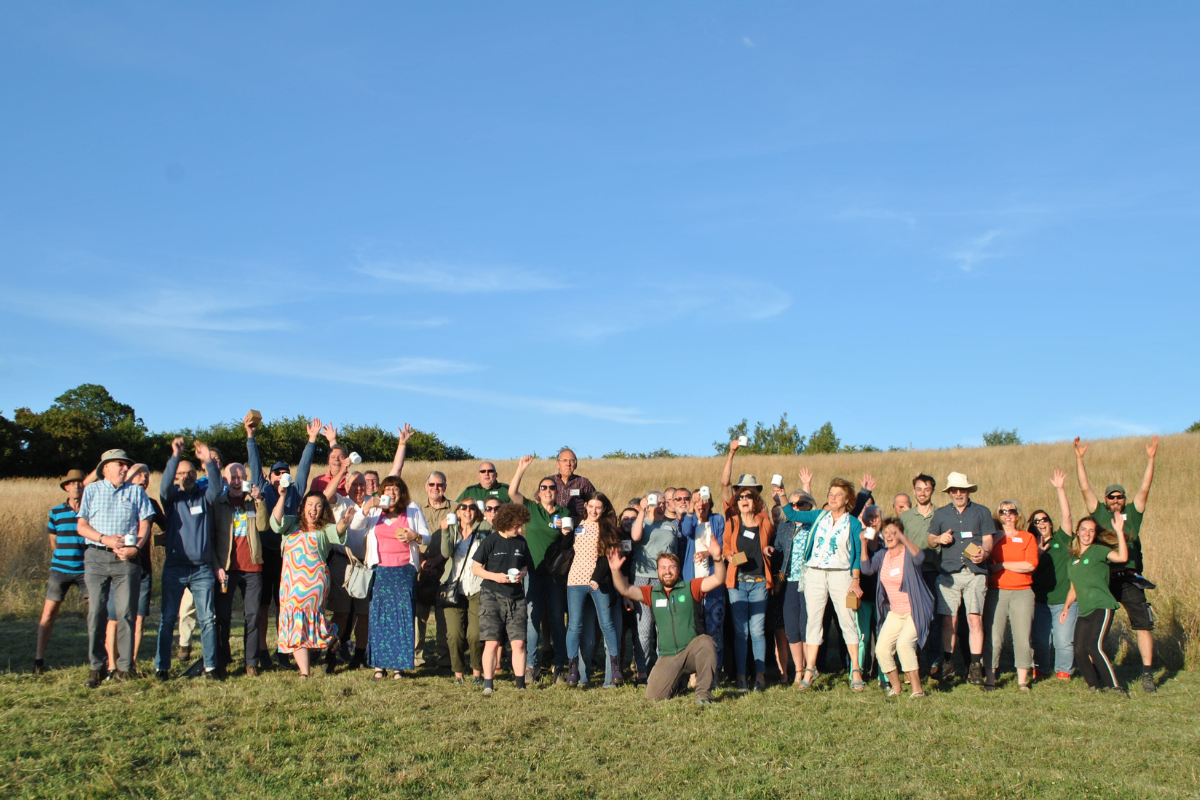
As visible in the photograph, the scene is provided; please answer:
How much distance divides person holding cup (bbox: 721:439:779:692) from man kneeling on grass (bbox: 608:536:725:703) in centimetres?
30

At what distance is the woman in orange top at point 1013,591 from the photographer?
8.51 meters

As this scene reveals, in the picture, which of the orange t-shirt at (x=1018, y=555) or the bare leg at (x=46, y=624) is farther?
the orange t-shirt at (x=1018, y=555)

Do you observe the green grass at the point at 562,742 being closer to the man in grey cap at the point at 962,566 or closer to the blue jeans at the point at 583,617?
the blue jeans at the point at 583,617

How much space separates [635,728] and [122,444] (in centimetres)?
3677

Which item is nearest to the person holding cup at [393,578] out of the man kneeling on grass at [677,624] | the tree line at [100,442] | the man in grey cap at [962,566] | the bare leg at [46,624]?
the man kneeling on grass at [677,624]

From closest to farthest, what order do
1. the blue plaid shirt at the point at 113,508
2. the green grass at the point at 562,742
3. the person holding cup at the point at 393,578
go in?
the green grass at the point at 562,742 < the blue plaid shirt at the point at 113,508 < the person holding cup at the point at 393,578

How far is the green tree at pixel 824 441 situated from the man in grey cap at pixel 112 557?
3674cm

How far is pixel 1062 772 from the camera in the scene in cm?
566

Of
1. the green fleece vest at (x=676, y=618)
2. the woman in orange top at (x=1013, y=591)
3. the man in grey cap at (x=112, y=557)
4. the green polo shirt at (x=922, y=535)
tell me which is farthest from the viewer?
the green polo shirt at (x=922, y=535)

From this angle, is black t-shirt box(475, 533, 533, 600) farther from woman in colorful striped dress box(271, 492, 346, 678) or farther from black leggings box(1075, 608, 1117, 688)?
black leggings box(1075, 608, 1117, 688)

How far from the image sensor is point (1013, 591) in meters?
8.66

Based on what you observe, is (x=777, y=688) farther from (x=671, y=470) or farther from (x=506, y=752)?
(x=671, y=470)

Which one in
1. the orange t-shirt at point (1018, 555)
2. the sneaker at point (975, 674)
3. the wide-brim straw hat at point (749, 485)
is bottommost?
the sneaker at point (975, 674)

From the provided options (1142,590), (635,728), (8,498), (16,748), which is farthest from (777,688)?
(8,498)
